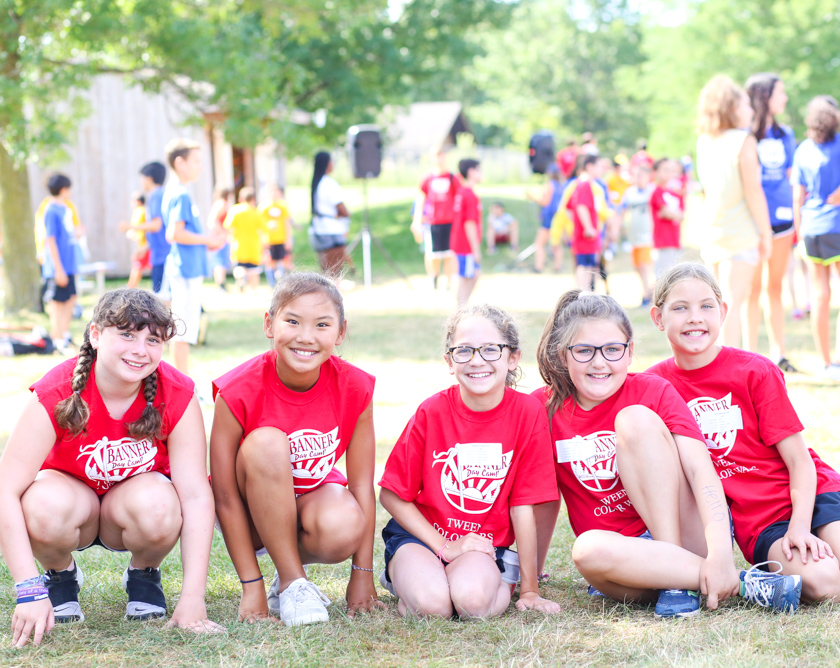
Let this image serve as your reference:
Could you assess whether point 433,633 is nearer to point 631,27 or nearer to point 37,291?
point 37,291

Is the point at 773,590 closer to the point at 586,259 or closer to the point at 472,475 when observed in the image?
the point at 472,475

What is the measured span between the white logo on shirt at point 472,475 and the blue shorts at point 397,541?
151 mm

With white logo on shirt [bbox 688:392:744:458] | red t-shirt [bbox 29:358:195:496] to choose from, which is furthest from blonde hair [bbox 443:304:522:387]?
red t-shirt [bbox 29:358:195:496]

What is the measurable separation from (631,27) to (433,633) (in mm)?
58173

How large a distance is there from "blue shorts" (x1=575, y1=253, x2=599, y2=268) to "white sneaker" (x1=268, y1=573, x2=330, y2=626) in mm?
6991

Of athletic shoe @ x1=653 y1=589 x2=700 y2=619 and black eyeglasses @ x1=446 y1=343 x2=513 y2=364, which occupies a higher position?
black eyeglasses @ x1=446 y1=343 x2=513 y2=364

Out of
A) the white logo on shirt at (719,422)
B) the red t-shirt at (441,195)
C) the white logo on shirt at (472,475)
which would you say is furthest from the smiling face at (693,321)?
the red t-shirt at (441,195)

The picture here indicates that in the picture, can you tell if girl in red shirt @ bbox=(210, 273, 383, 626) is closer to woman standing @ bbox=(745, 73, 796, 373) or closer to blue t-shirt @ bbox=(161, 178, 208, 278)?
blue t-shirt @ bbox=(161, 178, 208, 278)

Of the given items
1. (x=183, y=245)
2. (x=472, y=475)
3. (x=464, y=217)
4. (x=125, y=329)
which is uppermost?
(x=464, y=217)

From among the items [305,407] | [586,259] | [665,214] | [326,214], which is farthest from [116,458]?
[326,214]

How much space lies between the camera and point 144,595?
2.52 metres

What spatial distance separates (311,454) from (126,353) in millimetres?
615

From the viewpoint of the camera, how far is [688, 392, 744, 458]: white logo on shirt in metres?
2.64

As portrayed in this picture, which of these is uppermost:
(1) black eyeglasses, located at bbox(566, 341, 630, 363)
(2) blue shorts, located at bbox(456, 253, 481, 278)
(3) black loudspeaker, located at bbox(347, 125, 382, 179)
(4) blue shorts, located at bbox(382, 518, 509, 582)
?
(3) black loudspeaker, located at bbox(347, 125, 382, 179)
